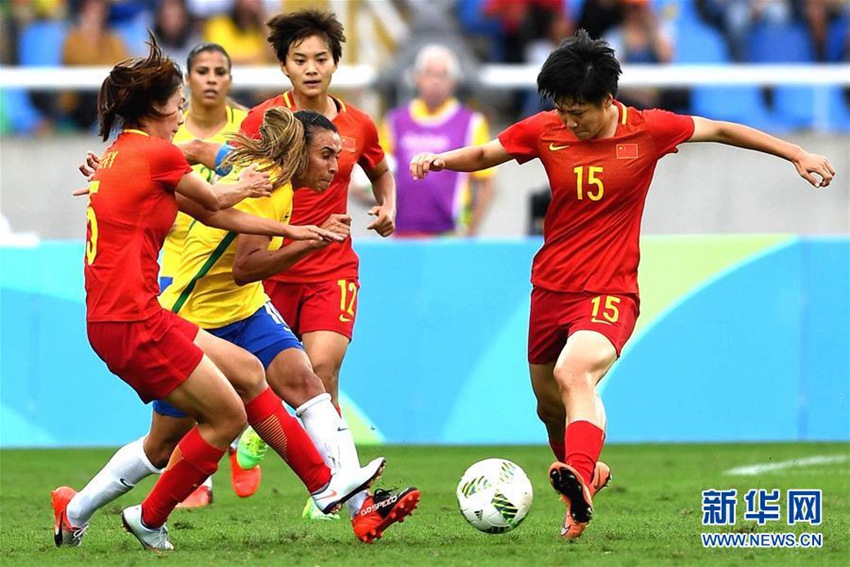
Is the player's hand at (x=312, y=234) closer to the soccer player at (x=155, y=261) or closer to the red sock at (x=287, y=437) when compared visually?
the soccer player at (x=155, y=261)

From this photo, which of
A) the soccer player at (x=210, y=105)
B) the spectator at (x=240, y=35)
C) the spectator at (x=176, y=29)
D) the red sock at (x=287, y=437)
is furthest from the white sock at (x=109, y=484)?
the spectator at (x=240, y=35)

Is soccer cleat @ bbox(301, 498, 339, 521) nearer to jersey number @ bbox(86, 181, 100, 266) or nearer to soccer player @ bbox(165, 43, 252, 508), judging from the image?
soccer player @ bbox(165, 43, 252, 508)

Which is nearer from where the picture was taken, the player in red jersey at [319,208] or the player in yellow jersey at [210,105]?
the player in red jersey at [319,208]

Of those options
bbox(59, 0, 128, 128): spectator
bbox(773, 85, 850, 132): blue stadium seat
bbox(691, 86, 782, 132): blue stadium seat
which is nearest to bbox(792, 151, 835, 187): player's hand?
bbox(691, 86, 782, 132): blue stadium seat

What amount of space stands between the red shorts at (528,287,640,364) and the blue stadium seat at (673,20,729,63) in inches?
333

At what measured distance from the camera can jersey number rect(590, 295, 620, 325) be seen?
7832 millimetres

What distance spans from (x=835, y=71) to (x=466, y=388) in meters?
5.03

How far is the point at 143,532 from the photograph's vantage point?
742cm

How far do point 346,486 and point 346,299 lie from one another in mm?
1731

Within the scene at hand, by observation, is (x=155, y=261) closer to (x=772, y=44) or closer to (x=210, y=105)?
(x=210, y=105)

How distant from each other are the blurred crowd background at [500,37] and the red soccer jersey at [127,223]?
8307mm

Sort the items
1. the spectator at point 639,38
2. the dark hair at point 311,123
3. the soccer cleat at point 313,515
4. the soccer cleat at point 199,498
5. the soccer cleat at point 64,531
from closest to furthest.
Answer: the soccer cleat at point 64,531, the dark hair at point 311,123, the soccer cleat at point 313,515, the soccer cleat at point 199,498, the spectator at point 639,38

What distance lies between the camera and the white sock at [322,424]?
25.9 feet

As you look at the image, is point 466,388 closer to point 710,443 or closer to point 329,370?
point 710,443
